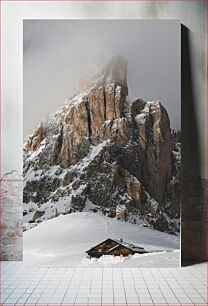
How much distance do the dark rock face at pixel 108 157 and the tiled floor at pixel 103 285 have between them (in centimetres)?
40

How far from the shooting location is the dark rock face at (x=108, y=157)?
3549 mm

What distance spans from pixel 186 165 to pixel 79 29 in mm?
1330

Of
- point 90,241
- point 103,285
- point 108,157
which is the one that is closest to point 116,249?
point 90,241

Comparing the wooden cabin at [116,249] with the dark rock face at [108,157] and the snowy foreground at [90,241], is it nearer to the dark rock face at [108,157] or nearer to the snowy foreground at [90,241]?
the snowy foreground at [90,241]

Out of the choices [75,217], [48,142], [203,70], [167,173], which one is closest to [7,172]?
[48,142]

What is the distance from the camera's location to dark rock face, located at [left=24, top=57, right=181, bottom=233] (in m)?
3.55

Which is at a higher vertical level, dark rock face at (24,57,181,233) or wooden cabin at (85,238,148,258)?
dark rock face at (24,57,181,233)

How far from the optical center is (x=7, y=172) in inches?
145

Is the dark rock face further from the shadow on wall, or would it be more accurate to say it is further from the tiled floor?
the tiled floor

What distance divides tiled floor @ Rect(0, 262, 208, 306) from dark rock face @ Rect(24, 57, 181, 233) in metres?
0.40

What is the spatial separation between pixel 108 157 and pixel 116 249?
27.2 inches

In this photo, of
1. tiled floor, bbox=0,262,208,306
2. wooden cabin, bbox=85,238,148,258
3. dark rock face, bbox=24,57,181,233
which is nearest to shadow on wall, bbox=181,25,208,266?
dark rock face, bbox=24,57,181,233

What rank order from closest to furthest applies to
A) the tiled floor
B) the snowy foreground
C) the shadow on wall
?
the tiled floor → the snowy foreground → the shadow on wall

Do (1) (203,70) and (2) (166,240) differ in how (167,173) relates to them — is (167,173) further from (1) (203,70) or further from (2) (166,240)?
(1) (203,70)
